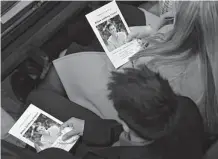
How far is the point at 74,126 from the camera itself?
1251 mm

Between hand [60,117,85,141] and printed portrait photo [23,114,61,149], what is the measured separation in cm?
6

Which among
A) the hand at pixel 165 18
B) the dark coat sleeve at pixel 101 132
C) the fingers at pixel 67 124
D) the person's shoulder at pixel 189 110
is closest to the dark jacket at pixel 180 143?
the person's shoulder at pixel 189 110

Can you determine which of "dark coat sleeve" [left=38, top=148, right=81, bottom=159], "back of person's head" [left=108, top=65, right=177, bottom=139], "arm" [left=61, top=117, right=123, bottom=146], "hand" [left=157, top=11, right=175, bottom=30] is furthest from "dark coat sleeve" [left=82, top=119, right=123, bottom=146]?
"hand" [left=157, top=11, right=175, bottom=30]

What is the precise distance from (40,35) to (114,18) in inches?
12.6

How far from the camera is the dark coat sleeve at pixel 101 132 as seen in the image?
1199 mm

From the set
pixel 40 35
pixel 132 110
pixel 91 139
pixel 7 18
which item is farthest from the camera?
pixel 40 35

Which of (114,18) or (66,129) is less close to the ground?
(114,18)

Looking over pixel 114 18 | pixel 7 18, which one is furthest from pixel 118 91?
pixel 7 18

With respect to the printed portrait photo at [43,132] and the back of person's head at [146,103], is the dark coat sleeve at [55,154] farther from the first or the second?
the back of person's head at [146,103]

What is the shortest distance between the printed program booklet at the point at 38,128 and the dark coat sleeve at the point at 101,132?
125 millimetres

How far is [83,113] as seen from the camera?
1.29 m

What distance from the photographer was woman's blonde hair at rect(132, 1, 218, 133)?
980mm

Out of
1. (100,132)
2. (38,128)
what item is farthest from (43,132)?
(100,132)

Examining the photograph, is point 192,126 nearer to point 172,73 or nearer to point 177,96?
point 177,96
